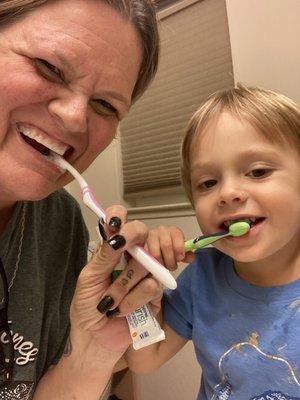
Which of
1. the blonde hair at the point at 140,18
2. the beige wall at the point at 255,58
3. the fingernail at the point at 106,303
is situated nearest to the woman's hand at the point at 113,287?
the fingernail at the point at 106,303

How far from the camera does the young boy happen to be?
54 cm

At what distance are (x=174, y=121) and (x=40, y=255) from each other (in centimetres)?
82

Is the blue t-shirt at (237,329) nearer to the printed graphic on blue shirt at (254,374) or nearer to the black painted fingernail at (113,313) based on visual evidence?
the printed graphic on blue shirt at (254,374)

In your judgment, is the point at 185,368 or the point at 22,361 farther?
the point at 185,368

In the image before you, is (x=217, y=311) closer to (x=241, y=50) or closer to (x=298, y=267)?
(x=298, y=267)

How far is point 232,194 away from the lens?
0.53 meters

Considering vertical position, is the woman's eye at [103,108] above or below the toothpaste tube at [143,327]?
above

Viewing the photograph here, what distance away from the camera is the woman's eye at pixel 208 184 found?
1.94 ft

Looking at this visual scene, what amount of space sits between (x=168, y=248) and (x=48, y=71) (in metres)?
0.30

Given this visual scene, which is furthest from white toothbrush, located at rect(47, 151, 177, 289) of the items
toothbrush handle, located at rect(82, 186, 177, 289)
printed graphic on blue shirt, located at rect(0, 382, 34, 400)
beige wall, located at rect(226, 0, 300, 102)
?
beige wall, located at rect(226, 0, 300, 102)

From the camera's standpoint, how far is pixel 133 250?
0.50m

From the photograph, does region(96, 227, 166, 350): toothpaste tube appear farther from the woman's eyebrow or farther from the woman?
the woman's eyebrow

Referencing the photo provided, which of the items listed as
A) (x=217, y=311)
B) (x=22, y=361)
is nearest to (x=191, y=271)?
(x=217, y=311)

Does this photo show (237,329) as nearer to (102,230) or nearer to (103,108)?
(102,230)
